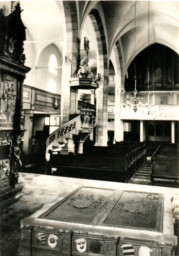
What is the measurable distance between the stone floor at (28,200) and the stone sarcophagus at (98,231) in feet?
1.65

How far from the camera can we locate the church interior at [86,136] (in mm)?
3197

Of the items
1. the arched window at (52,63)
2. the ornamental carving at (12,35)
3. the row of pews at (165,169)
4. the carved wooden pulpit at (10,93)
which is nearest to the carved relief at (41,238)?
the carved wooden pulpit at (10,93)

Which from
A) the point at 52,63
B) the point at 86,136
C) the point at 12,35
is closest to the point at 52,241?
the point at 12,35

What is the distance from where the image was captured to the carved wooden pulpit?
19.3 feet

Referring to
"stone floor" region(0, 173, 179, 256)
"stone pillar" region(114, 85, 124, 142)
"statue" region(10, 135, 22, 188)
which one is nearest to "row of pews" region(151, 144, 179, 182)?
"stone floor" region(0, 173, 179, 256)

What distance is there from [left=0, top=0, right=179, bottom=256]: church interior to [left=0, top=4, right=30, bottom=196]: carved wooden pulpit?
3cm

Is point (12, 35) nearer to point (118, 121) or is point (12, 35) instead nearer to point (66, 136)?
point (66, 136)

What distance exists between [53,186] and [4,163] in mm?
1434

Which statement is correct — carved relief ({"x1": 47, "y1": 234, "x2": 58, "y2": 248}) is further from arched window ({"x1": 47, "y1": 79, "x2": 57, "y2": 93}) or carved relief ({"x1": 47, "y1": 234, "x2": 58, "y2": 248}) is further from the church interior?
arched window ({"x1": 47, "y1": 79, "x2": 57, "y2": 93})

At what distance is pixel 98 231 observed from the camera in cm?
305

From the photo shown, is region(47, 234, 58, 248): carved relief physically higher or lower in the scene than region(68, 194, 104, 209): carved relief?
lower

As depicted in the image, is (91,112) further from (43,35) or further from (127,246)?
(127,246)

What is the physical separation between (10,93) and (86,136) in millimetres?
7145

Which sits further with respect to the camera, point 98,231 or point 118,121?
point 118,121
